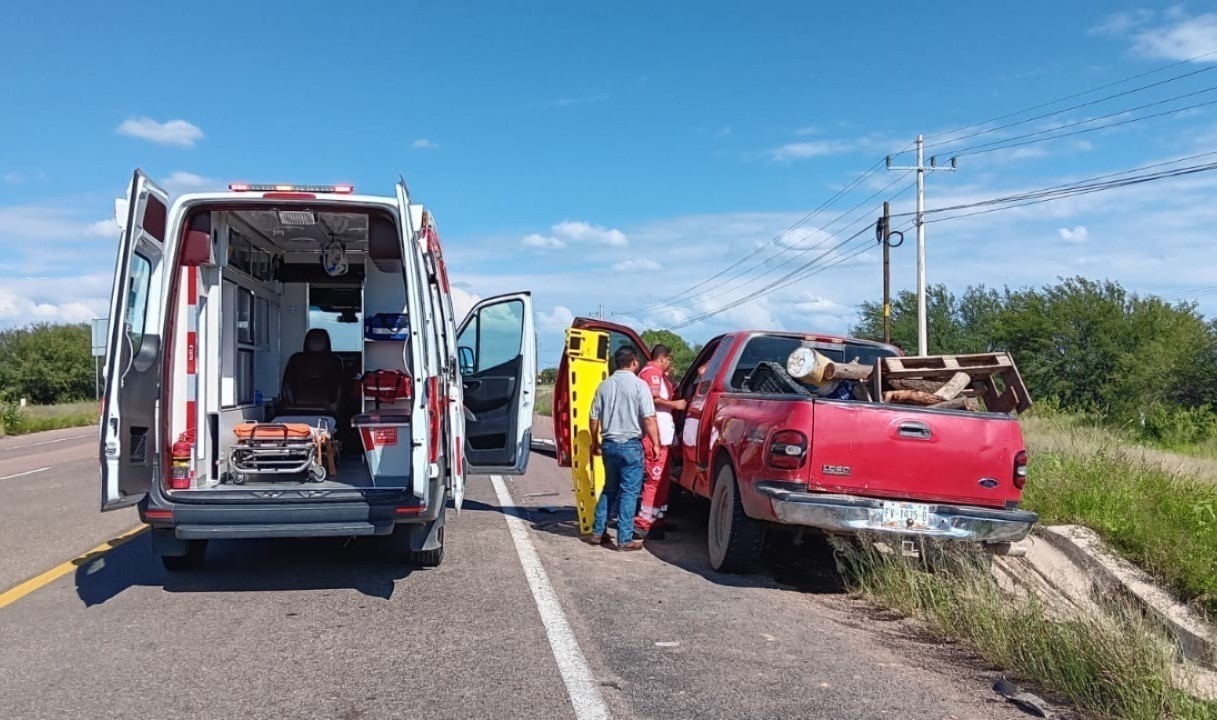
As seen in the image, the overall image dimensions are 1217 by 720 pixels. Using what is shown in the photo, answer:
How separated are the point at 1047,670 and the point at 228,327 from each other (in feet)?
23.2

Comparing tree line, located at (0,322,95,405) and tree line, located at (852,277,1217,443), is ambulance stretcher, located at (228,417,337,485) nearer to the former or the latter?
tree line, located at (852,277,1217,443)

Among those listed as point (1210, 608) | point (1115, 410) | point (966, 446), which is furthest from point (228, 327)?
point (1115, 410)

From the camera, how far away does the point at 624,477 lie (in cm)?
902

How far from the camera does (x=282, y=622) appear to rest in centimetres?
636

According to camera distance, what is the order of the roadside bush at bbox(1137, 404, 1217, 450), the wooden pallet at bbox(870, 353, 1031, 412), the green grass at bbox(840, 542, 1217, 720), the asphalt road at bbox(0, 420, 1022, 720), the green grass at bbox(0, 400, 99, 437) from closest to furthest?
the green grass at bbox(840, 542, 1217, 720)
the asphalt road at bbox(0, 420, 1022, 720)
the wooden pallet at bbox(870, 353, 1031, 412)
the roadside bush at bbox(1137, 404, 1217, 450)
the green grass at bbox(0, 400, 99, 437)

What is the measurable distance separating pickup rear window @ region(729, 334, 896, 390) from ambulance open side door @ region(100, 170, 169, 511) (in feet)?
15.6

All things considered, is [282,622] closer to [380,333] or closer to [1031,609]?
[1031,609]

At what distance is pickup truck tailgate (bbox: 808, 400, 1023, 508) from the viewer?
694 cm

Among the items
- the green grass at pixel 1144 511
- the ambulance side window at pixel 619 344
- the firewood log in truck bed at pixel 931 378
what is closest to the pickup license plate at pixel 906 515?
the firewood log in truck bed at pixel 931 378

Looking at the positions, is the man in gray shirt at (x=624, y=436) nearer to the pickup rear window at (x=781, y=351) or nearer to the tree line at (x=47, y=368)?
the pickup rear window at (x=781, y=351)

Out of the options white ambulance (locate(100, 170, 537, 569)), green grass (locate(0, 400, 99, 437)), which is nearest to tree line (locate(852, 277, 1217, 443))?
white ambulance (locate(100, 170, 537, 569))

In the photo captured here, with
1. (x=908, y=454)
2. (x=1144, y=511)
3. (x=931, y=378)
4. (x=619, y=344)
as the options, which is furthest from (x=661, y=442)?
(x=1144, y=511)

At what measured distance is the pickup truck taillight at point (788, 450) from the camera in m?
6.93

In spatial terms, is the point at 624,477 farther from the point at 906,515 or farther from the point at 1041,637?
the point at 1041,637
